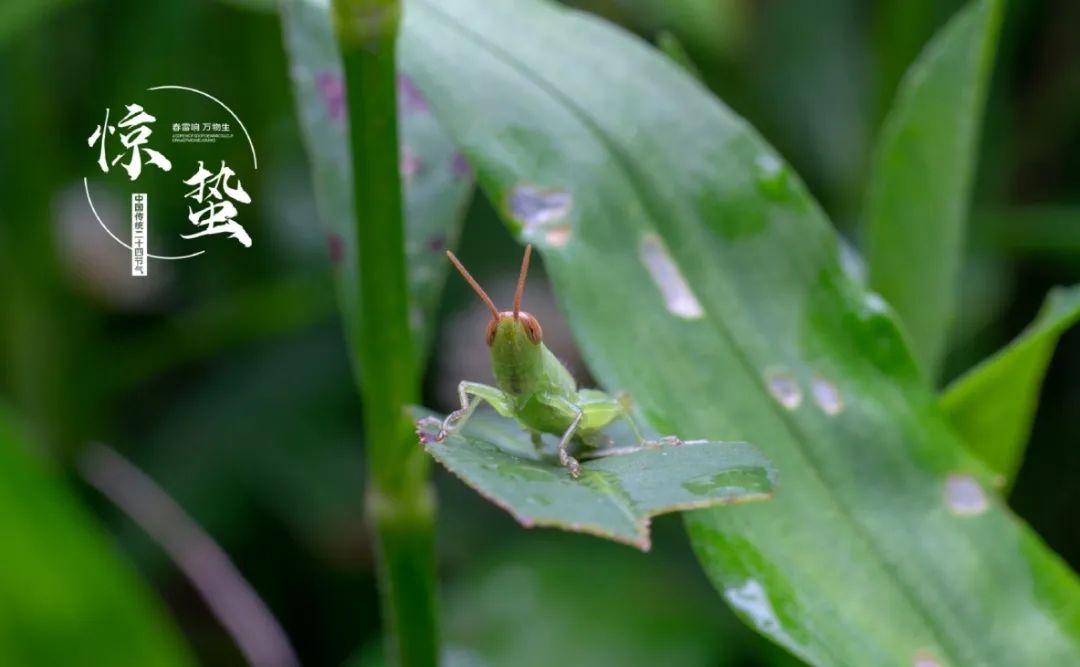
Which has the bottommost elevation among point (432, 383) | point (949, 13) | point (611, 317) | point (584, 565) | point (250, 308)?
point (584, 565)

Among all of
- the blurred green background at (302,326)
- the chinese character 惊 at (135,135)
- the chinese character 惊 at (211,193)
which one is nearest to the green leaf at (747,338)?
the chinese character 惊 at (211,193)

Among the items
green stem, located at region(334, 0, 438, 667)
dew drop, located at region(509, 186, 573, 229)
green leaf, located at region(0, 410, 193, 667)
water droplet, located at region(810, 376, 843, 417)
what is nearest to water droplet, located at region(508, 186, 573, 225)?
dew drop, located at region(509, 186, 573, 229)

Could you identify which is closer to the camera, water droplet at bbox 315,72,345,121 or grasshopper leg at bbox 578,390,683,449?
grasshopper leg at bbox 578,390,683,449

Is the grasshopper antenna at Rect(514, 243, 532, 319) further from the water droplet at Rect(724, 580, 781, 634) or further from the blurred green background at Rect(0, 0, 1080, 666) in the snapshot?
the blurred green background at Rect(0, 0, 1080, 666)

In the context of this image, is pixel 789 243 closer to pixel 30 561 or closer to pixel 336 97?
pixel 336 97

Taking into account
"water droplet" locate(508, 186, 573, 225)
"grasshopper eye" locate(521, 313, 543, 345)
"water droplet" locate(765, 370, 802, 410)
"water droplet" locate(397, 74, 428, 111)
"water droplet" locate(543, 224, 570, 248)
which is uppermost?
"water droplet" locate(397, 74, 428, 111)

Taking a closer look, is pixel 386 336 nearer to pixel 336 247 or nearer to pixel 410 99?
pixel 336 247

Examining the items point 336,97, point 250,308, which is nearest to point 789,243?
point 336,97
